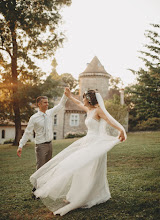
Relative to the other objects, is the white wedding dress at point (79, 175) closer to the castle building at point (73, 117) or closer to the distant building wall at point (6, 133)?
the castle building at point (73, 117)

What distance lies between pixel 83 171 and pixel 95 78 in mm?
38693

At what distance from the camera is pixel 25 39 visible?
21875 mm

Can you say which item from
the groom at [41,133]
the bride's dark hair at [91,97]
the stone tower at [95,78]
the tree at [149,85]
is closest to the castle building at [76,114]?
the stone tower at [95,78]

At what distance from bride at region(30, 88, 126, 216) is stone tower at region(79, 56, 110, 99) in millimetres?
37822

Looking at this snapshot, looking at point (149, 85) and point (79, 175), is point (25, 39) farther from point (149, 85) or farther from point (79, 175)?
point (79, 175)

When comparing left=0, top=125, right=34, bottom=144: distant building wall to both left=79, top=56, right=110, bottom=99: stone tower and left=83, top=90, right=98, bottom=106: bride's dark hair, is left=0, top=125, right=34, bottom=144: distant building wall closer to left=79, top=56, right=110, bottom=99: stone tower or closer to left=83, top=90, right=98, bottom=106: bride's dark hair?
left=79, top=56, right=110, bottom=99: stone tower

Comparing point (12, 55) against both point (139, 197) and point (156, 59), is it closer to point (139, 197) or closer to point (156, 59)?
point (156, 59)

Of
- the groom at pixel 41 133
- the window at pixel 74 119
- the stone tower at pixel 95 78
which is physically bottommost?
the window at pixel 74 119

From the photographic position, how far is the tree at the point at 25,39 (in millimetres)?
20266

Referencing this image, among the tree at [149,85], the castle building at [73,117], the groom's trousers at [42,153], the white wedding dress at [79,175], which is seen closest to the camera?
the white wedding dress at [79,175]

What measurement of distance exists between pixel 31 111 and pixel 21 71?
4186 millimetres

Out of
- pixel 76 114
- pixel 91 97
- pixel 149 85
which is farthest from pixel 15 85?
pixel 76 114

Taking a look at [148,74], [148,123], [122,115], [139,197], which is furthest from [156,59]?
[122,115]

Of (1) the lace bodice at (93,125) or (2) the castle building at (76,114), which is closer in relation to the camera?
(1) the lace bodice at (93,125)
